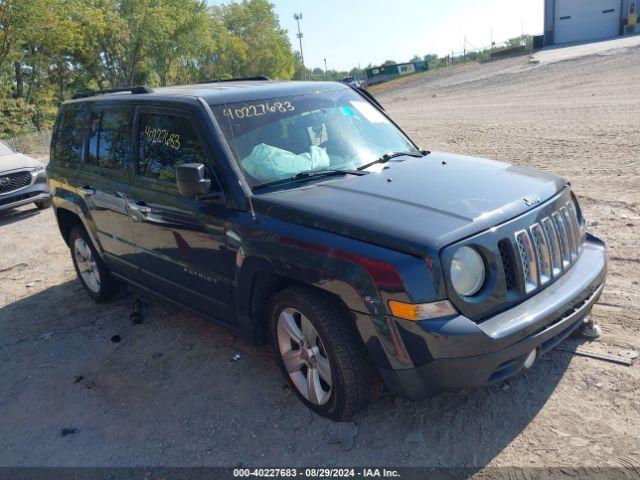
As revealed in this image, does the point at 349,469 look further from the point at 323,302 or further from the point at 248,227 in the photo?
the point at 248,227

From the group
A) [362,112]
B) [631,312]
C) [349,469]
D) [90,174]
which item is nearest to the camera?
[349,469]

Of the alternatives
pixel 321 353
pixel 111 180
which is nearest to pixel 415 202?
pixel 321 353

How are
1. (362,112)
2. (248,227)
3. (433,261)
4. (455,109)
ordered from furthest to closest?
(455,109), (362,112), (248,227), (433,261)

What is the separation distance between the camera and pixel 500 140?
11859 millimetres

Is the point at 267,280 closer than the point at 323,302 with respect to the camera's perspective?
No

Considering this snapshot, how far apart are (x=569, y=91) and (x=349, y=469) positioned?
21253 millimetres

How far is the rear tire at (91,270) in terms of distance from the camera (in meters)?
5.44

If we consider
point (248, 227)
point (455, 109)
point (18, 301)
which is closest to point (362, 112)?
point (248, 227)

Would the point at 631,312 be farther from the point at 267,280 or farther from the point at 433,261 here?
the point at 267,280

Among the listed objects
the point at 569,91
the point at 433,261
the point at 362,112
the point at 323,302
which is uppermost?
the point at 362,112

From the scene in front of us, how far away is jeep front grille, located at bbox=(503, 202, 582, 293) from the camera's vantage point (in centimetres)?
296

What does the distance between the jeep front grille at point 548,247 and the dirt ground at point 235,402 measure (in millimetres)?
744

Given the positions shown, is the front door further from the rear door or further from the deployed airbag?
the deployed airbag

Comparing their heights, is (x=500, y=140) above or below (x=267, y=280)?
below
